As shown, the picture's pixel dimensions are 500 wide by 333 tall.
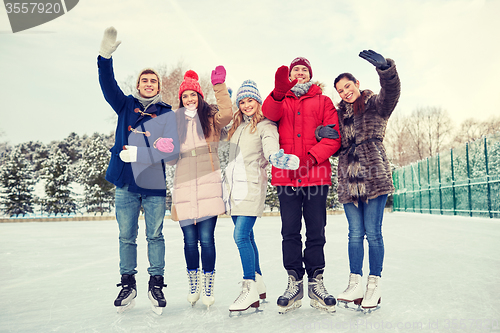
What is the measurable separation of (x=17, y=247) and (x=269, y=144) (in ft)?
19.5

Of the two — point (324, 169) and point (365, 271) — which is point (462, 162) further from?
point (324, 169)

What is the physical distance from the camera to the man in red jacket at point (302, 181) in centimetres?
240

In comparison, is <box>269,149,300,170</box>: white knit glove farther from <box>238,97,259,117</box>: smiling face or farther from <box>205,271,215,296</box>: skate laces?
<box>205,271,215,296</box>: skate laces

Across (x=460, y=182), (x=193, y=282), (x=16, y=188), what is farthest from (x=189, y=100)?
(x=16, y=188)

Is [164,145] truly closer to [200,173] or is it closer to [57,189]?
A: [200,173]

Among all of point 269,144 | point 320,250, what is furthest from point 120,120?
point 320,250

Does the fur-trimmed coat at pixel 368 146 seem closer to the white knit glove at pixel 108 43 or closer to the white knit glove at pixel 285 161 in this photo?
the white knit glove at pixel 285 161

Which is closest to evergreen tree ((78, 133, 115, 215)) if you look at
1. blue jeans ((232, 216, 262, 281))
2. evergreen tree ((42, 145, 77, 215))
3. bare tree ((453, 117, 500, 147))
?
evergreen tree ((42, 145, 77, 215))

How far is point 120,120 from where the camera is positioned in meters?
2.59

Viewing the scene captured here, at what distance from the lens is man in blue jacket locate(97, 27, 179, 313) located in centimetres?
243

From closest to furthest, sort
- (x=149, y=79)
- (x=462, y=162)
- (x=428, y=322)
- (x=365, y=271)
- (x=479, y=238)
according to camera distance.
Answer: (x=428, y=322) < (x=149, y=79) < (x=365, y=271) < (x=479, y=238) < (x=462, y=162)

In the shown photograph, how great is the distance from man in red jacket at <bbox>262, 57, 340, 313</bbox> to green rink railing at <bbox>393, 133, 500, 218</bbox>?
9.59 metres

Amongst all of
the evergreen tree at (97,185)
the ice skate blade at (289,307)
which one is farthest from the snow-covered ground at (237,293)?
→ the evergreen tree at (97,185)

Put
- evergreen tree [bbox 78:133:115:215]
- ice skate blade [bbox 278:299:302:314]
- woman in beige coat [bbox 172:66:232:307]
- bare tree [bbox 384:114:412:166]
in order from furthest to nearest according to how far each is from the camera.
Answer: bare tree [bbox 384:114:412:166]
evergreen tree [bbox 78:133:115:215]
woman in beige coat [bbox 172:66:232:307]
ice skate blade [bbox 278:299:302:314]
